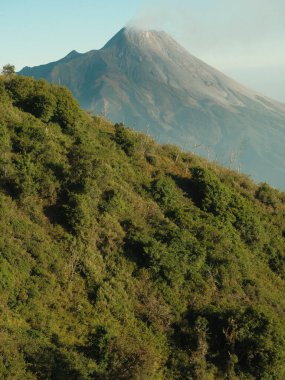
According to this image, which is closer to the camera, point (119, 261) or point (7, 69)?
point (119, 261)

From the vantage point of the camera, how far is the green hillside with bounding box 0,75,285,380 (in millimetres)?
20922

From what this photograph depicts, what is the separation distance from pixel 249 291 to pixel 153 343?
9.18 metres

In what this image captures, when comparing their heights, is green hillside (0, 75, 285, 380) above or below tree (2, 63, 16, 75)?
below

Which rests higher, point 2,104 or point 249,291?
point 2,104

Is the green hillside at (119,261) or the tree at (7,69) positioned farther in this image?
the tree at (7,69)

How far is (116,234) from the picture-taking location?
28.7 m

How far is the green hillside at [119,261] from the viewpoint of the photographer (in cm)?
2092

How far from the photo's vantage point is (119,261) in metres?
27.5

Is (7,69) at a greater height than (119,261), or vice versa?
(7,69)

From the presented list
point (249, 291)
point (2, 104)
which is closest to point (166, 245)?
point (249, 291)

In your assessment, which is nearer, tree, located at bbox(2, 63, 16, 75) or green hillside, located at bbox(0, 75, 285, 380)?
green hillside, located at bbox(0, 75, 285, 380)

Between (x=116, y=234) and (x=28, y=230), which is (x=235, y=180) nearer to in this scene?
(x=116, y=234)

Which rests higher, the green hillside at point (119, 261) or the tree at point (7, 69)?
the tree at point (7, 69)

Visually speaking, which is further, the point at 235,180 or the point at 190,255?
the point at 235,180
